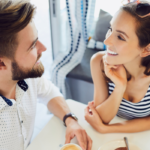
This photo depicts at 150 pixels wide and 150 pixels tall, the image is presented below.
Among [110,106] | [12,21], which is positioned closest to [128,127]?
[110,106]

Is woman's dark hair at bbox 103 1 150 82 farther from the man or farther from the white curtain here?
the white curtain

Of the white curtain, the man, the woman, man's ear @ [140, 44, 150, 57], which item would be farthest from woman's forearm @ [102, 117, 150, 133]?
the white curtain

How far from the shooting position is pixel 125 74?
3.14 ft

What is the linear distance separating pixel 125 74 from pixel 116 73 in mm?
55

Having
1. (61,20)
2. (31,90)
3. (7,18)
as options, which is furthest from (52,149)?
(61,20)

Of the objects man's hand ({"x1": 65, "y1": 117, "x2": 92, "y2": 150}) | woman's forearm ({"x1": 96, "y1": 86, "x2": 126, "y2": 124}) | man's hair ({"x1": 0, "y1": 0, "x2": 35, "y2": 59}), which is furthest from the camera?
woman's forearm ({"x1": 96, "y1": 86, "x2": 126, "y2": 124})

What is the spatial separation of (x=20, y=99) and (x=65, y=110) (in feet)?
0.85

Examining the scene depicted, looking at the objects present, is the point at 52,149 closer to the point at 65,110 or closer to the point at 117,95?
the point at 65,110

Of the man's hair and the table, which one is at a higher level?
the man's hair

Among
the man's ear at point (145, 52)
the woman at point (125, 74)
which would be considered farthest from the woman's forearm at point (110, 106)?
the man's ear at point (145, 52)

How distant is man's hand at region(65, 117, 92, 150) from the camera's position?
0.73 metres

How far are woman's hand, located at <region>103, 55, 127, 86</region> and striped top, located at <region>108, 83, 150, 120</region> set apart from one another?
0.26ft

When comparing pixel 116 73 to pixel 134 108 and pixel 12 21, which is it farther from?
pixel 12 21

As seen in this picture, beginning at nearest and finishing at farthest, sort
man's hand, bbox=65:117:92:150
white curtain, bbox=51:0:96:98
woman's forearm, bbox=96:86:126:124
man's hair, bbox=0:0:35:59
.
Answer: man's hair, bbox=0:0:35:59
man's hand, bbox=65:117:92:150
woman's forearm, bbox=96:86:126:124
white curtain, bbox=51:0:96:98
